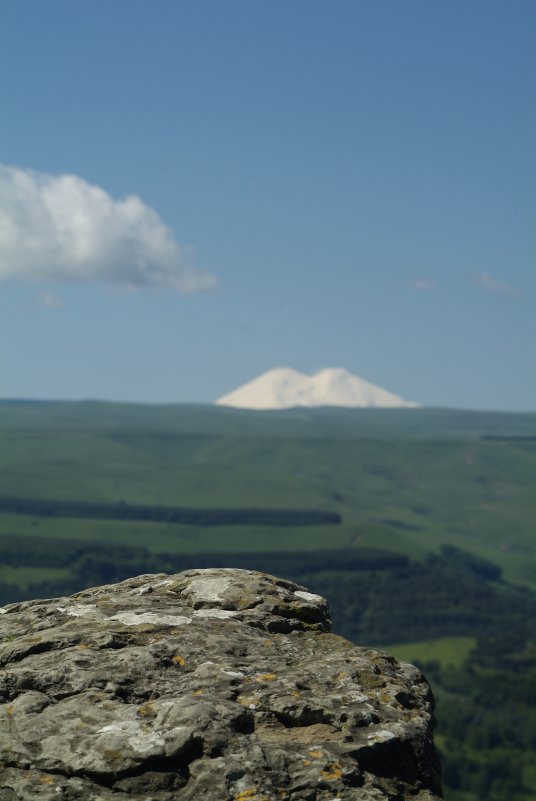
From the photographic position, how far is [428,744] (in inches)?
552

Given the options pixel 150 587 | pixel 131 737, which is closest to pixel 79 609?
pixel 150 587

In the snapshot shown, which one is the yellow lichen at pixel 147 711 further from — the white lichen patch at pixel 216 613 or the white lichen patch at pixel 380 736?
the white lichen patch at pixel 216 613

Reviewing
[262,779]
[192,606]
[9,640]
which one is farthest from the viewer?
[192,606]

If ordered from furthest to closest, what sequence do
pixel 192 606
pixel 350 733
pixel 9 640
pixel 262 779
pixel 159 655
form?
pixel 192 606 → pixel 9 640 → pixel 159 655 → pixel 350 733 → pixel 262 779

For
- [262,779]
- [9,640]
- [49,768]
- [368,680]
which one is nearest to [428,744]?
[368,680]

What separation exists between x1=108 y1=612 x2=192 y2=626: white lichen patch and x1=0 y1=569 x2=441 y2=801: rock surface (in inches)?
1.1

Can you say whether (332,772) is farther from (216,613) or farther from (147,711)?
(216,613)

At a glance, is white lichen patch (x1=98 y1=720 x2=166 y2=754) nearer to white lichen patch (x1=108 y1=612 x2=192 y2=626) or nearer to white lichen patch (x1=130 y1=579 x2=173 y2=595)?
white lichen patch (x1=108 y1=612 x2=192 y2=626)

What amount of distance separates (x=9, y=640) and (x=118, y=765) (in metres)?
3.73

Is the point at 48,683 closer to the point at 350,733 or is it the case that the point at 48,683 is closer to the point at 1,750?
the point at 1,750

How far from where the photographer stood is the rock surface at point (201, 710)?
41.0 feet

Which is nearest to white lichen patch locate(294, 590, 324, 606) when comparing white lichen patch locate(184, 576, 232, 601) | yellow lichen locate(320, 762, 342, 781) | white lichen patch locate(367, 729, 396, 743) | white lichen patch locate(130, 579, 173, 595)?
white lichen patch locate(184, 576, 232, 601)

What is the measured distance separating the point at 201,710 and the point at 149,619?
2954 millimetres

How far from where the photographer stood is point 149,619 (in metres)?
15.9
